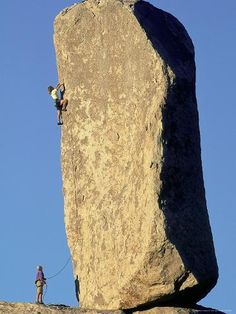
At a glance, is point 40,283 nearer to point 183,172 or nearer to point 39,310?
point 39,310

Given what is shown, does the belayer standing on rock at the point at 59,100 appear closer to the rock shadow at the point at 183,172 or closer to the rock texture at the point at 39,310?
the rock shadow at the point at 183,172

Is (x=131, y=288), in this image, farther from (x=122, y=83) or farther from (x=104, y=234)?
(x=122, y=83)

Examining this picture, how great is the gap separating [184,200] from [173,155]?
25.6 inches

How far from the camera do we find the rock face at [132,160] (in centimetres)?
2078

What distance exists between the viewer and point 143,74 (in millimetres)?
21547

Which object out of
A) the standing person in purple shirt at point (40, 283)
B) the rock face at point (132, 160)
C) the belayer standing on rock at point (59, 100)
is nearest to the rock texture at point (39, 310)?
the rock face at point (132, 160)

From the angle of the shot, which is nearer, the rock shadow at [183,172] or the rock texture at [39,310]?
the rock texture at [39,310]

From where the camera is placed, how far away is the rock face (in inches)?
818

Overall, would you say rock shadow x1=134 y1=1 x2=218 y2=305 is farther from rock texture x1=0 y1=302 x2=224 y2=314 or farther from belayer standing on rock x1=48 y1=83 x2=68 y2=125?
belayer standing on rock x1=48 y1=83 x2=68 y2=125

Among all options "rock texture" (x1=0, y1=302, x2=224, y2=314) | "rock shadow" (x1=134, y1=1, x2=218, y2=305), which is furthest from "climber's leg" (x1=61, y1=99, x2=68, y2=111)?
"rock texture" (x1=0, y1=302, x2=224, y2=314)

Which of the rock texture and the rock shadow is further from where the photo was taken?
the rock shadow

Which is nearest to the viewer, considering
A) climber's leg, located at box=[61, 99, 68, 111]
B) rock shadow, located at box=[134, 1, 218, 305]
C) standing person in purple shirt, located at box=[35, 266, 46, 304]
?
rock shadow, located at box=[134, 1, 218, 305]

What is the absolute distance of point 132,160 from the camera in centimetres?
2142

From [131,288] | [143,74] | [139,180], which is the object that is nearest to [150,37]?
[143,74]
